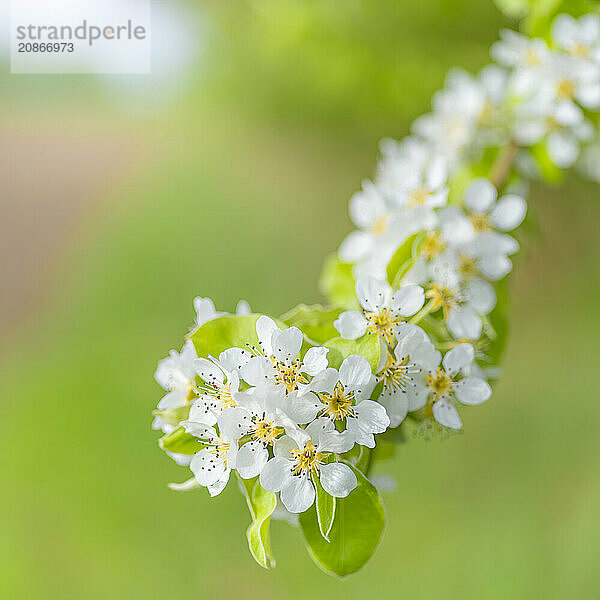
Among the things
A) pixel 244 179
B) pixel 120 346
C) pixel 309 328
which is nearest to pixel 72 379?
pixel 120 346

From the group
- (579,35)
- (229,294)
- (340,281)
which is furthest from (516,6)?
(229,294)

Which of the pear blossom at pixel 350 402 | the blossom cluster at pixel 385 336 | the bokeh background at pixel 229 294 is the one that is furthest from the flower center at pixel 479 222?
the bokeh background at pixel 229 294


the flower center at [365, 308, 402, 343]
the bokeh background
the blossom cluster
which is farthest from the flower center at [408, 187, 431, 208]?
the bokeh background

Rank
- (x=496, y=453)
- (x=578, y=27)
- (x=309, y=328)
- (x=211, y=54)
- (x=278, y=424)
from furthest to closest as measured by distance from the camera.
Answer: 1. (x=211, y=54)
2. (x=496, y=453)
3. (x=578, y=27)
4. (x=309, y=328)
5. (x=278, y=424)

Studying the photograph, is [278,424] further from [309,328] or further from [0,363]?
[0,363]

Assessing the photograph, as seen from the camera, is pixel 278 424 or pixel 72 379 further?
pixel 72 379

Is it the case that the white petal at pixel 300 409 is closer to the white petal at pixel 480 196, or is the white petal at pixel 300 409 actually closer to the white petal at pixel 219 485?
the white petal at pixel 219 485

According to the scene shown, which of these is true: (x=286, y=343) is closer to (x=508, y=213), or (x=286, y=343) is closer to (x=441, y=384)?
(x=441, y=384)

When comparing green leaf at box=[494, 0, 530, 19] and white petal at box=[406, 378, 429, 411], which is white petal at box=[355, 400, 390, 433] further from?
green leaf at box=[494, 0, 530, 19]
